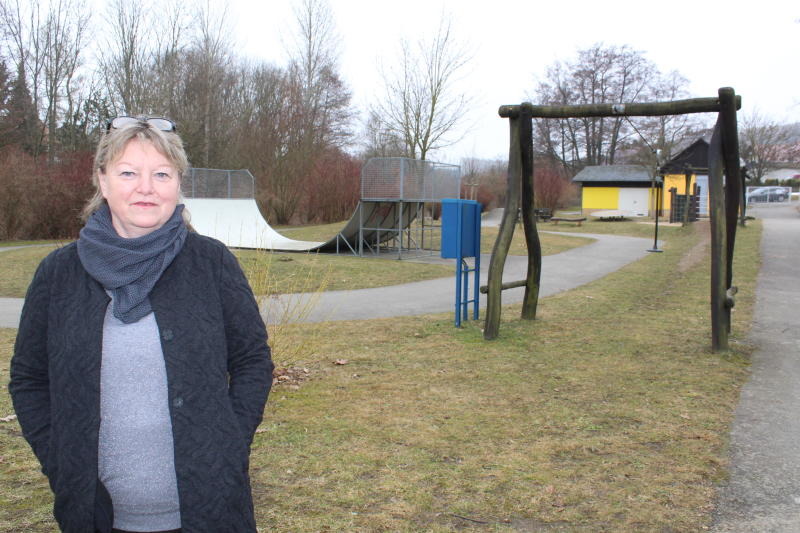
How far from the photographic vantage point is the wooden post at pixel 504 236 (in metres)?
7.89

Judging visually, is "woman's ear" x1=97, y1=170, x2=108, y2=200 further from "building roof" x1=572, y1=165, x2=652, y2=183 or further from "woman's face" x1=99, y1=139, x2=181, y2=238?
"building roof" x1=572, y1=165, x2=652, y2=183

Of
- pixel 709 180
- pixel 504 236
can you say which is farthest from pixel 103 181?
pixel 709 180

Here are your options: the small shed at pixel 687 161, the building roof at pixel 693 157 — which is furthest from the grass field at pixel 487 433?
the building roof at pixel 693 157

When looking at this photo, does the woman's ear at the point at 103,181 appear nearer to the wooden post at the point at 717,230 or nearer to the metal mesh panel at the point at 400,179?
the wooden post at the point at 717,230

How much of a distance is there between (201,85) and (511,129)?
3413 cm

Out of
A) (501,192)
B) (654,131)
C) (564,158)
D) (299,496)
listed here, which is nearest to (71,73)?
(501,192)

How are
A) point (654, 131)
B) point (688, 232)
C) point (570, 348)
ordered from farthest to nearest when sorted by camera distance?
point (654, 131) < point (688, 232) < point (570, 348)

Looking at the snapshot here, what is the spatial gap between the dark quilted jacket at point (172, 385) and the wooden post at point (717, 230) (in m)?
6.06

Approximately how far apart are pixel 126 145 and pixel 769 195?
77143 mm

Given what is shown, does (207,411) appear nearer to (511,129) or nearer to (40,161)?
(511,129)

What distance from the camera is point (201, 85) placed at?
39062 millimetres

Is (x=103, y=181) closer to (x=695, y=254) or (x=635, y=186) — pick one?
(x=695, y=254)

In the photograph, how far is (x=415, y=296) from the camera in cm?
1175

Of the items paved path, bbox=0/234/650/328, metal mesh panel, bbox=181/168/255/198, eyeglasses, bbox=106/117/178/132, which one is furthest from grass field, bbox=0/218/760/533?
metal mesh panel, bbox=181/168/255/198
